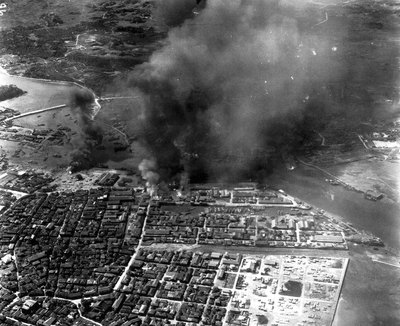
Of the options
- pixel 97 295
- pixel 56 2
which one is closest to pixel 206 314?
pixel 97 295

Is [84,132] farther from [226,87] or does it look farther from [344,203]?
[344,203]

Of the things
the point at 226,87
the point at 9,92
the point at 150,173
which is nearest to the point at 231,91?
the point at 226,87

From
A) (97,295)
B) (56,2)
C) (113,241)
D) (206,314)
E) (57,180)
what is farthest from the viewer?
(56,2)

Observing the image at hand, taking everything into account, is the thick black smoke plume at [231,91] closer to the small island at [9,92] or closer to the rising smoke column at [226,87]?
the rising smoke column at [226,87]

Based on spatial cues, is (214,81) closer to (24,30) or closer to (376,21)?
(376,21)

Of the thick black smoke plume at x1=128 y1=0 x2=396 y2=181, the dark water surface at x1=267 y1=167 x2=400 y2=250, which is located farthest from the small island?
the dark water surface at x1=267 y1=167 x2=400 y2=250

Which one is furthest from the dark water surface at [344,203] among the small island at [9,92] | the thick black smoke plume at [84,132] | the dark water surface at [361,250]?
the small island at [9,92]

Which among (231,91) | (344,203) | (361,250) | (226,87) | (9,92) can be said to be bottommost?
(9,92)
